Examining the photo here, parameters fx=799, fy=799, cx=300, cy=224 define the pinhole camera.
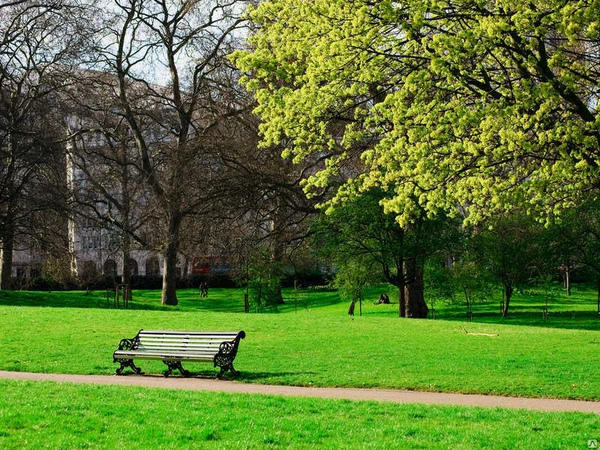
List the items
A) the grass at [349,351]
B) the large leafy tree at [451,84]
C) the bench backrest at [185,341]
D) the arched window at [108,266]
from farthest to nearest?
the arched window at [108,266] < the bench backrest at [185,341] < the grass at [349,351] < the large leafy tree at [451,84]

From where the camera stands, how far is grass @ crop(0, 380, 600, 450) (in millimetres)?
8297

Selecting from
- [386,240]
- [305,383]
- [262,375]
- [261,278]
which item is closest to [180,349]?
[262,375]

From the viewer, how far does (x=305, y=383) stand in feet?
44.5

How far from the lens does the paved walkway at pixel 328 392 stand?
11469mm

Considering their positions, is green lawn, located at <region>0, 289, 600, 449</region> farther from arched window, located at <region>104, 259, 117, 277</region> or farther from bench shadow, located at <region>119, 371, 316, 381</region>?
arched window, located at <region>104, 259, 117, 277</region>

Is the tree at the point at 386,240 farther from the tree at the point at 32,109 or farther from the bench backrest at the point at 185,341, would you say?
the bench backrest at the point at 185,341

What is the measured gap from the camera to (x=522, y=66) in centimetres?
1292

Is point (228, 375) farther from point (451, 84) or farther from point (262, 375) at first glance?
point (451, 84)

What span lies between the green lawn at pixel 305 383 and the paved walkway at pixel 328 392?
0.55 m

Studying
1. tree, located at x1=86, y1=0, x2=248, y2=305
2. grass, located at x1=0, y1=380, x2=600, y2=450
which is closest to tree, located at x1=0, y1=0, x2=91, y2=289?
tree, located at x1=86, y1=0, x2=248, y2=305

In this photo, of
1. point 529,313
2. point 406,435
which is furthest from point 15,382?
point 529,313

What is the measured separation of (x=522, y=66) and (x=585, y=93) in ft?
5.59

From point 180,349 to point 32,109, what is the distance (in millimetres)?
23509

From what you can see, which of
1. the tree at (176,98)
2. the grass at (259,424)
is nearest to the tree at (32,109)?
the tree at (176,98)
